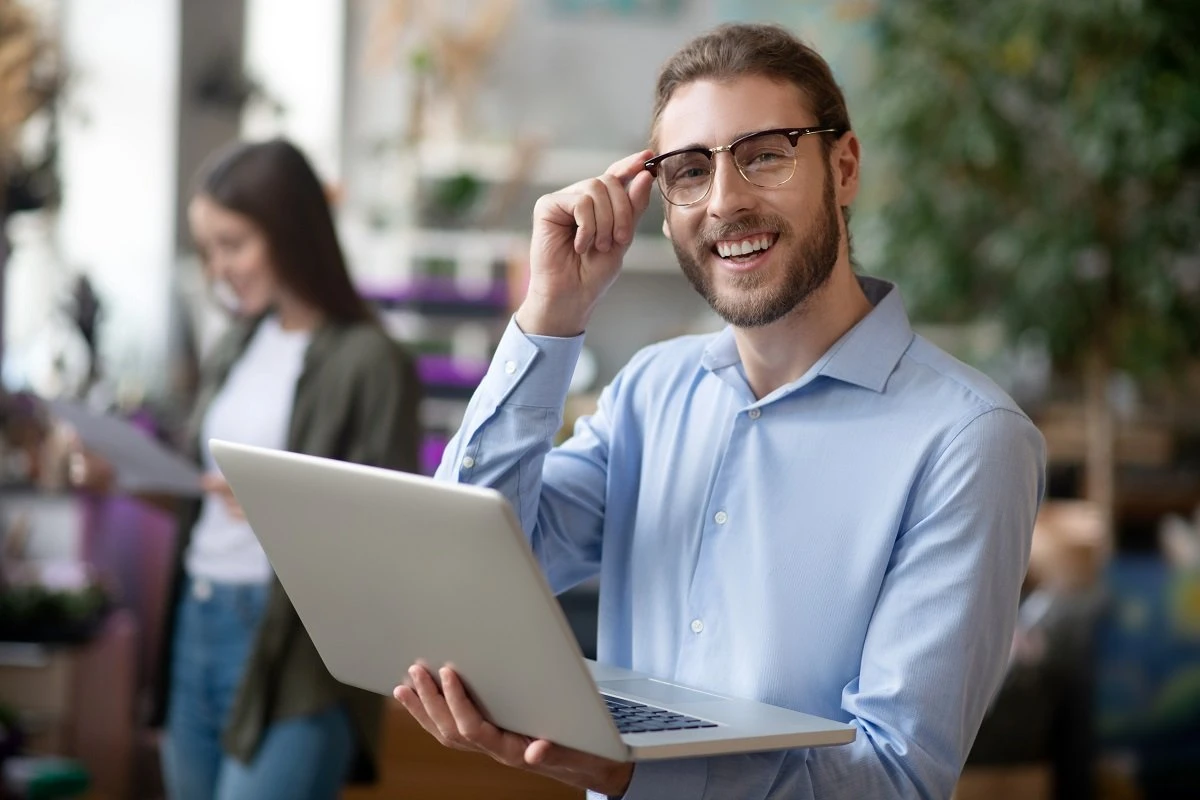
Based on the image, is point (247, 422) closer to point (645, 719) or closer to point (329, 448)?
point (329, 448)

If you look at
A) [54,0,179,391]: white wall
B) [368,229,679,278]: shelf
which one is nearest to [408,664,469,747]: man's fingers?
[54,0,179,391]: white wall

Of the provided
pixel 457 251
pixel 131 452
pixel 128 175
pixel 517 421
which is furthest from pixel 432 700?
pixel 457 251

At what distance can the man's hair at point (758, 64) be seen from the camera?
1294 millimetres

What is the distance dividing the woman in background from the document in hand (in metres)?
0.06

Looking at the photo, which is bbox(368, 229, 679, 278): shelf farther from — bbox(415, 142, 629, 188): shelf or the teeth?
the teeth

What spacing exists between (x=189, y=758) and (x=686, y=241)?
126cm

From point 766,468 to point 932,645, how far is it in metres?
0.23

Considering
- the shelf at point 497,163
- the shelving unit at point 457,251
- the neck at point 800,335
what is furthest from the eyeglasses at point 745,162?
the shelf at point 497,163

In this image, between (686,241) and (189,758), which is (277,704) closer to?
(189,758)

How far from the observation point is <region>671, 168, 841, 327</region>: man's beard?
1286 mm

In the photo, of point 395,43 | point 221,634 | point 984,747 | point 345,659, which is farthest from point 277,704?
point 395,43

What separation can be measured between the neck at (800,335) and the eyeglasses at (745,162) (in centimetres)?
11

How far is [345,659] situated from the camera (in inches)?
47.9

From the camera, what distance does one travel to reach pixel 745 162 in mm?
1298
